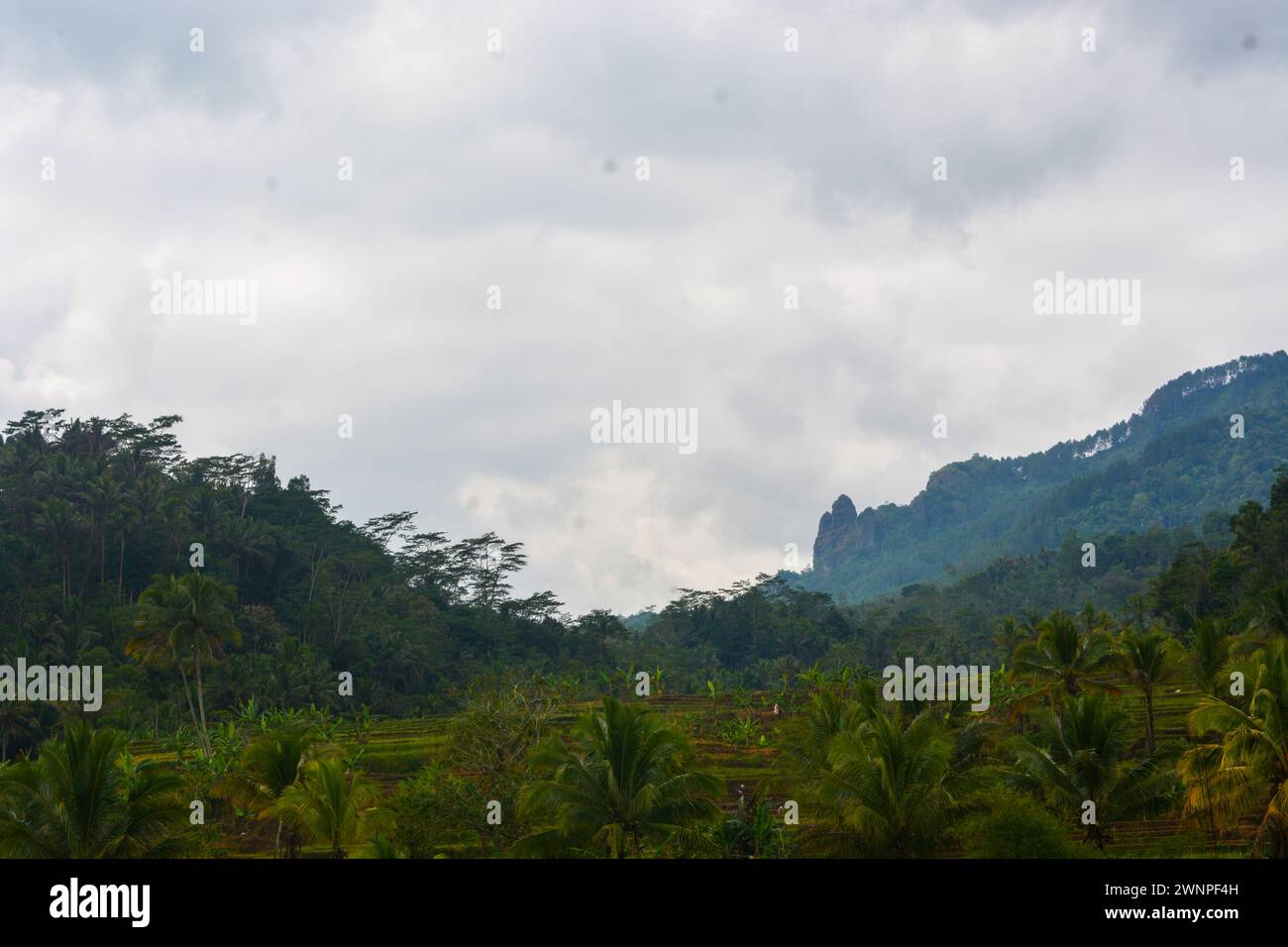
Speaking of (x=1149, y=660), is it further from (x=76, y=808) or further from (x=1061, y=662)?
(x=76, y=808)

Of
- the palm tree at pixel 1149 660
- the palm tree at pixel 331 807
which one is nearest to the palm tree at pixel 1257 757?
the palm tree at pixel 1149 660

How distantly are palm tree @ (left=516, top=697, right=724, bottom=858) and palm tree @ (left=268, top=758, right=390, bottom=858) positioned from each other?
475cm

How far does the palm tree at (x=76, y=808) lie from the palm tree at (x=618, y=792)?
29.0 ft

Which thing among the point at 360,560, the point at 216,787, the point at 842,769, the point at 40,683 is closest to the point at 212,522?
the point at 360,560

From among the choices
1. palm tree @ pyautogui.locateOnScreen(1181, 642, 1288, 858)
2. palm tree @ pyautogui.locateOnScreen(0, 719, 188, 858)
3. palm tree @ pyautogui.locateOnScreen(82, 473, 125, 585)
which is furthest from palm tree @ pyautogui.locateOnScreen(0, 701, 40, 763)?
palm tree @ pyautogui.locateOnScreen(1181, 642, 1288, 858)

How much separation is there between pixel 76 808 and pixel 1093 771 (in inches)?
A: 1010

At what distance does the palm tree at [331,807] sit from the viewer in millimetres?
29672

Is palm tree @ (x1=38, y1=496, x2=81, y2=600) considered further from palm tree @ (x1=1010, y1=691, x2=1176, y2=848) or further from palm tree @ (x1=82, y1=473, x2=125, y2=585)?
palm tree @ (x1=1010, y1=691, x2=1176, y2=848)

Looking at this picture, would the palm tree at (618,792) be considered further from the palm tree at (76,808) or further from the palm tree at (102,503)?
the palm tree at (102,503)

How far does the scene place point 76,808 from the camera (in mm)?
25969

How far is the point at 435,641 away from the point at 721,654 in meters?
36.0

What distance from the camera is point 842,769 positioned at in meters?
28.1
